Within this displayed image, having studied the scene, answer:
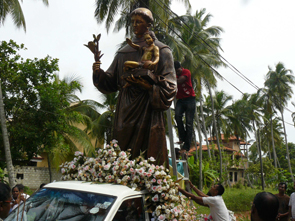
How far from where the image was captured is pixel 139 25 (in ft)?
17.8

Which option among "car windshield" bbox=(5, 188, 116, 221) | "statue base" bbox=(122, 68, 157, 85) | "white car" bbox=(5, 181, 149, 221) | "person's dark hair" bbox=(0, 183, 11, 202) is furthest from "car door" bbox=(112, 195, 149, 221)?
"statue base" bbox=(122, 68, 157, 85)

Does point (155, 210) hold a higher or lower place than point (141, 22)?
lower

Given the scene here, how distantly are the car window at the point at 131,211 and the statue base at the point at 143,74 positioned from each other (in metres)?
1.72

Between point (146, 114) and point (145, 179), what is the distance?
1.30 meters

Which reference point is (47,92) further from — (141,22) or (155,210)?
(155,210)

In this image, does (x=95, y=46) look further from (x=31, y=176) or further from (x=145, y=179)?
(x=31, y=176)

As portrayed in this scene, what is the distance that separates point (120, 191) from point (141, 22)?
9.19 feet

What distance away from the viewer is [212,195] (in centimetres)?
584

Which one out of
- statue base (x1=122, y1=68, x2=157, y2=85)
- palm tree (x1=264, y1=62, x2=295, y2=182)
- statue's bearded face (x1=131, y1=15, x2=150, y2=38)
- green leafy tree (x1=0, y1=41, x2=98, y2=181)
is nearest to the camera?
statue base (x1=122, y1=68, x2=157, y2=85)

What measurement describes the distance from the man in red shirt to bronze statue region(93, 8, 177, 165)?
5.89ft

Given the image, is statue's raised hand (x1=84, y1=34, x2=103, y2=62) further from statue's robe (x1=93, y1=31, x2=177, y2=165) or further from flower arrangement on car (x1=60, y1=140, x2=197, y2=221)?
flower arrangement on car (x1=60, y1=140, x2=197, y2=221)

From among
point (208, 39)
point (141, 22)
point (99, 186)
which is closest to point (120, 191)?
point (99, 186)

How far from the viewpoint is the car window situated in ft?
11.1

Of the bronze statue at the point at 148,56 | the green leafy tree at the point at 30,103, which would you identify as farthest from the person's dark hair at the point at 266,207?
the green leafy tree at the point at 30,103
